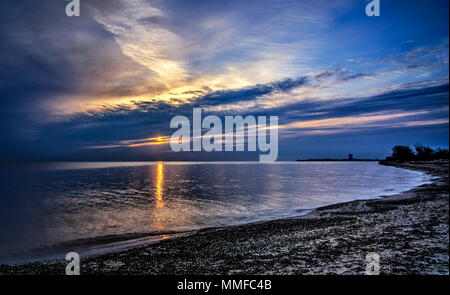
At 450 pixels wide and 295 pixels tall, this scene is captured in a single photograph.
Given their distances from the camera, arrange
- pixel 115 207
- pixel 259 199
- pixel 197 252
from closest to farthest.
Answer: pixel 197 252
pixel 115 207
pixel 259 199

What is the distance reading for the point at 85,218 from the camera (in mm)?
24578

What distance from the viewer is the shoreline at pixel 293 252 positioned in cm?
980

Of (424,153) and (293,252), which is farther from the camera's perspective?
(424,153)

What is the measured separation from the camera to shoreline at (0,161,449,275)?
32.2 feet

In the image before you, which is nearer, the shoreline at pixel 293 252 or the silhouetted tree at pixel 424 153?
the shoreline at pixel 293 252

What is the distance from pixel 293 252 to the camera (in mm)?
11844

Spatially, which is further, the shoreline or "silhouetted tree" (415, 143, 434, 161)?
"silhouetted tree" (415, 143, 434, 161)
